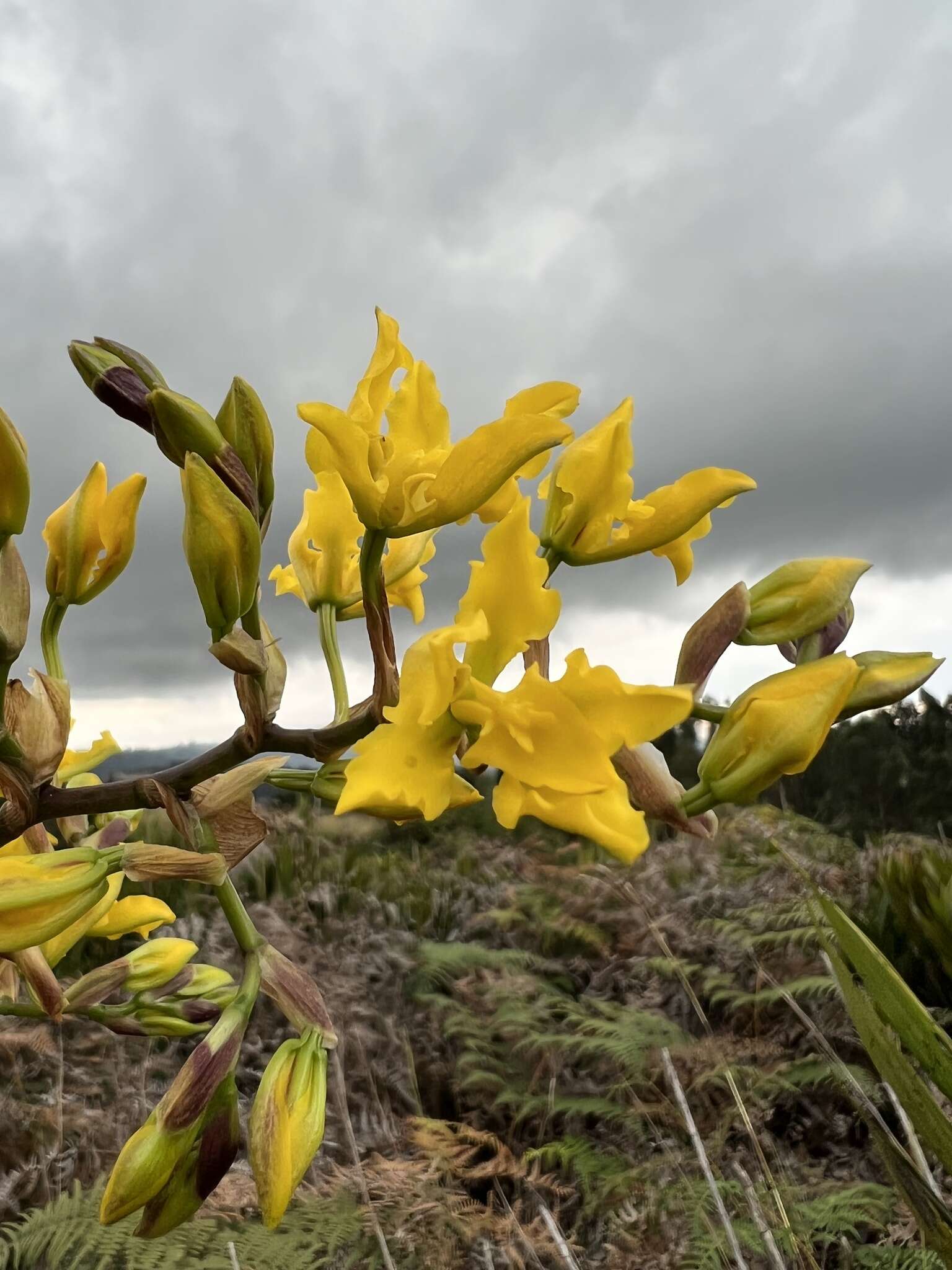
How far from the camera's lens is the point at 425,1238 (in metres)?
1.62

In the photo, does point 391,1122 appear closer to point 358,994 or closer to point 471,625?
point 358,994

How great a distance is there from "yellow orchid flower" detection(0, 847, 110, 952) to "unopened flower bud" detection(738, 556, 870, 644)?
45 cm

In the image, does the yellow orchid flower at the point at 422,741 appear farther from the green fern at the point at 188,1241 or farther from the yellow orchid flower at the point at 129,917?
the green fern at the point at 188,1241

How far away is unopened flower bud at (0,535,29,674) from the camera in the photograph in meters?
0.62

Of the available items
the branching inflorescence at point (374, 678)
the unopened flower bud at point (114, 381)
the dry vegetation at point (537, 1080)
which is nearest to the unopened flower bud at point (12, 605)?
the branching inflorescence at point (374, 678)

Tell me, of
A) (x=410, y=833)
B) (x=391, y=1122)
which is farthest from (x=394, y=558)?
(x=410, y=833)

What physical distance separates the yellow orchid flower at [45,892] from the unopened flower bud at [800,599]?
0.45 metres

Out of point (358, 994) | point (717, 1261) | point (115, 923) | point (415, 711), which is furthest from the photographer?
point (358, 994)

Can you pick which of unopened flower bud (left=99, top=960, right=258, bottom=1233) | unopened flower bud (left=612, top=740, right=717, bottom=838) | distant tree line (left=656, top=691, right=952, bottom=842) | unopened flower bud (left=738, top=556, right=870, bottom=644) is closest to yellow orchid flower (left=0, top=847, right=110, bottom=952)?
unopened flower bud (left=99, top=960, right=258, bottom=1233)

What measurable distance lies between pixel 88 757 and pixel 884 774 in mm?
3904

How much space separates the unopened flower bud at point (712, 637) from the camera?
629mm

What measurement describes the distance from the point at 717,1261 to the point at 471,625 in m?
1.26

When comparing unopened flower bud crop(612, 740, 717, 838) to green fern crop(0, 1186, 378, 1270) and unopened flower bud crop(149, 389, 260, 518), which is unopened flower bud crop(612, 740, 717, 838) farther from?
green fern crop(0, 1186, 378, 1270)

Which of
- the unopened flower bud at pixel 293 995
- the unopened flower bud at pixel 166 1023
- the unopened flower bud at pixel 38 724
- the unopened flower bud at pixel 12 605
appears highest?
the unopened flower bud at pixel 12 605
